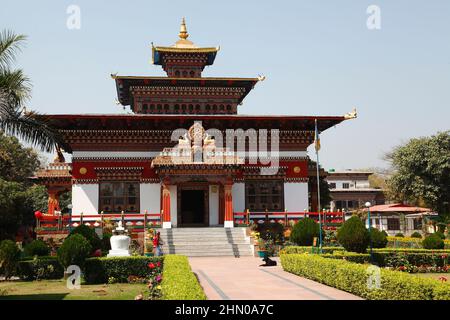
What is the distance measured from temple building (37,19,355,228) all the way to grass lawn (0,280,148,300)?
38.0 feet

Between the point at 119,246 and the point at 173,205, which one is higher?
the point at 173,205

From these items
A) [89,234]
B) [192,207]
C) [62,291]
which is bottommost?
[62,291]

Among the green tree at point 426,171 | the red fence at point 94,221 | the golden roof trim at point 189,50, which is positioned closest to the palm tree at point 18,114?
the red fence at point 94,221

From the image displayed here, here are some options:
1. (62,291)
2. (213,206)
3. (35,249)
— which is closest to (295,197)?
(213,206)

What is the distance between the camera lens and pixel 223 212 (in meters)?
30.5

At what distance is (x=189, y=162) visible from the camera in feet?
93.4

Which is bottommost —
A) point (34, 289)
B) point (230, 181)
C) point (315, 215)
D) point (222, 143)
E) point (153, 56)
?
point (34, 289)

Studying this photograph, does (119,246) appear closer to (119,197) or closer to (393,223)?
(119,197)

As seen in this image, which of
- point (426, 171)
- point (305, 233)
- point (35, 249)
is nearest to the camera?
point (35, 249)

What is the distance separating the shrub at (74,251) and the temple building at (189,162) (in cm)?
1124

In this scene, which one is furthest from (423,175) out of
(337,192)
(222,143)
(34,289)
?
(34,289)

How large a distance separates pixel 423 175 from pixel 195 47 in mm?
25738

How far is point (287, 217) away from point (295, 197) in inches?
76.7

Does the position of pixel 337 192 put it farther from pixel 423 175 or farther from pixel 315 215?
pixel 315 215
